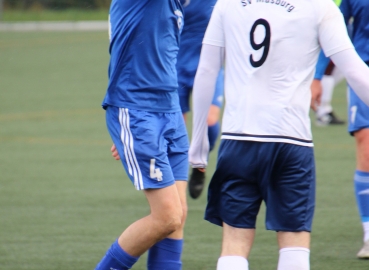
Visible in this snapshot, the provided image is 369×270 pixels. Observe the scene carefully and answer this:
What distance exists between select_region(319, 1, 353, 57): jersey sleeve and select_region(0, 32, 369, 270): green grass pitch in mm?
2043

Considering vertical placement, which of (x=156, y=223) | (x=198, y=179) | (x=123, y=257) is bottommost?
(x=198, y=179)

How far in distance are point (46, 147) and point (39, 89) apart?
5957 millimetres

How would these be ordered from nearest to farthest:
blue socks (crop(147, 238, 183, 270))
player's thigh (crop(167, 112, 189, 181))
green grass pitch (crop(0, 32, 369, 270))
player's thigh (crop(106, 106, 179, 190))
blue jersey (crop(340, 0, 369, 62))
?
player's thigh (crop(106, 106, 179, 190)) < player's thigh (crop(167, 112, 189, 181)) < blue socks (crop(147, 238, 183, 270)) < blue jersey (crop(340, 0, 369, 62)) < green grass pitch (crop(0, 32, 369, 270))

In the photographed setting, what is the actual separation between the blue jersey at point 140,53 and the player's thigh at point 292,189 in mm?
903

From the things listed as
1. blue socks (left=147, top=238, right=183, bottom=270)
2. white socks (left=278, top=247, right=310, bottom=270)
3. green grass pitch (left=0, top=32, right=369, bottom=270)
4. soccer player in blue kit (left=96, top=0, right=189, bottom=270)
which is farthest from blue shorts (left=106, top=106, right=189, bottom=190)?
green grass pitch (left=0, top=32, right=369, bottom=270)

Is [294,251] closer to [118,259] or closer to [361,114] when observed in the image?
[118,259]

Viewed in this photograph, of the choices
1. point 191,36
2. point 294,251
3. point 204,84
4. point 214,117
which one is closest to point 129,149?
point 204,84

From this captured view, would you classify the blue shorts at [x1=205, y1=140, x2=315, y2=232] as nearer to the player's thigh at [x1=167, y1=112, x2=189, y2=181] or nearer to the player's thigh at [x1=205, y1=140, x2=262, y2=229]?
the player's thigh at [x1=205, y1=140, x2=262, y2=229]

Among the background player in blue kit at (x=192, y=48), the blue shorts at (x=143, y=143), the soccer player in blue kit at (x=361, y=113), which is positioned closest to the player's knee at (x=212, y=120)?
the background player in blue kit at (x=192, y=48)

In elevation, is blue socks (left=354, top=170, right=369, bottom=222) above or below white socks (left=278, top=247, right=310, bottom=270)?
below

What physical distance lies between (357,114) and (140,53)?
172 centimetres

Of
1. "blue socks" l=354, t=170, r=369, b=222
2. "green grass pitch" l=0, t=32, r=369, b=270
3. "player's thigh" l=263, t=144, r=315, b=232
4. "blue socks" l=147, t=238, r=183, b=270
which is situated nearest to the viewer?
"player's thigh" l=263, t=144, r=315, b=232

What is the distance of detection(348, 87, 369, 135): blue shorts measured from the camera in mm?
4984

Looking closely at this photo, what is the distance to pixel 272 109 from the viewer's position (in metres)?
3.32
